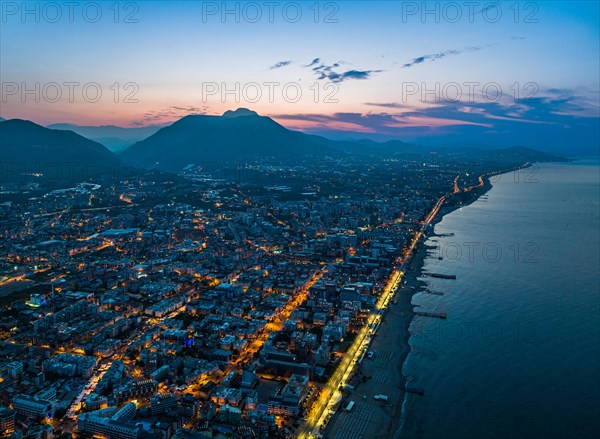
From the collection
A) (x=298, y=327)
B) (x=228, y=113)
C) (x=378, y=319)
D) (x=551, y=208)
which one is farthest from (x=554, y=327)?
(x=228, y=113)

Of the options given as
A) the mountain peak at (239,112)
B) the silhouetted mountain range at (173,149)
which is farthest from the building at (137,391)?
the mountain peak at (239,112)

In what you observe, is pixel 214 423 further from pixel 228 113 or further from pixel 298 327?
pixel 228 113

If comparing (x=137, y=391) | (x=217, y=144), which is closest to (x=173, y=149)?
(x=217, y=144)

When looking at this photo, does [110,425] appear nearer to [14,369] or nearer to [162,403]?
[162,403]

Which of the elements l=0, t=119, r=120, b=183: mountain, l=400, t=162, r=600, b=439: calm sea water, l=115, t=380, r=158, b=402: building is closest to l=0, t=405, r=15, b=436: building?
l=115, t=380, r=158, b=402: building

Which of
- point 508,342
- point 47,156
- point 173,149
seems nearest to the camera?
point 508,342

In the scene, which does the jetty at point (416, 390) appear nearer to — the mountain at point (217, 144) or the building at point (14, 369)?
the building at point (14, 369)
